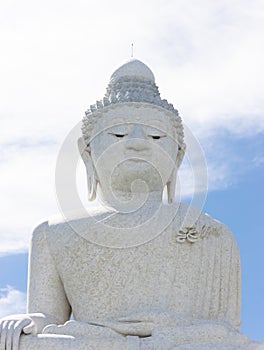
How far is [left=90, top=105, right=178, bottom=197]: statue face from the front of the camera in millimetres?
8812

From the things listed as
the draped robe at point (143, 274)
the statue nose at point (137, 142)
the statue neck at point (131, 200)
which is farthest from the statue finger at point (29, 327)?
the statue nose at point (137, 142)

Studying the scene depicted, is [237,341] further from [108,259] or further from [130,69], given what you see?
[130,69]

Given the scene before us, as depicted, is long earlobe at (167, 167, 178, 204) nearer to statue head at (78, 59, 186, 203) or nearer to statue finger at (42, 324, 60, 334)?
statue head at (78, 59, 186, 203)

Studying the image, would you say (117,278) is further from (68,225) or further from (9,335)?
(9,335)

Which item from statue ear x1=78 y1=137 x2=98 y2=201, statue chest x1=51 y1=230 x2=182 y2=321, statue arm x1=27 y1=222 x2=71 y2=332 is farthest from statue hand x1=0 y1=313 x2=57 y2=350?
statue ear x1=78 y1=137 x2=98 y2=201

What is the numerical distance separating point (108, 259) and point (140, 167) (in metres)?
1.05

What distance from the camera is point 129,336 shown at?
24.8ft

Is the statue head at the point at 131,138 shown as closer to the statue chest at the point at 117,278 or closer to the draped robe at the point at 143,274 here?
the draped robe at the point at 143,274

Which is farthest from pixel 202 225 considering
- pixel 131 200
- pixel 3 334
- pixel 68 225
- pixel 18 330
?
pixel 3 334

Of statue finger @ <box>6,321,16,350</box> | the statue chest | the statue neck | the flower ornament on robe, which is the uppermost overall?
the statue neck

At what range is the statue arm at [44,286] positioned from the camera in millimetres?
8406

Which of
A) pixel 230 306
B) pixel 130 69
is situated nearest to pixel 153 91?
pixel 130 69

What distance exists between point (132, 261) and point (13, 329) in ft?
4.21

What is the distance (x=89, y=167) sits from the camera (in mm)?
9141
